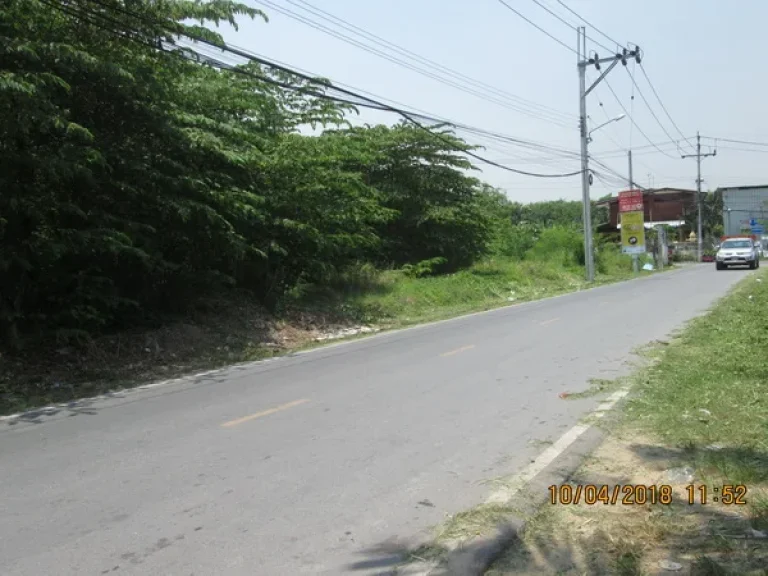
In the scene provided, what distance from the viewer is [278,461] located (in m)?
5.77

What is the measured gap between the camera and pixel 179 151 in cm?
1247

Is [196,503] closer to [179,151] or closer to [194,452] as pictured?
[194,452]

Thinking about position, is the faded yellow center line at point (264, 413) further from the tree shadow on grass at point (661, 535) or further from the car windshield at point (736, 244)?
the car windshield at point (736, 244)

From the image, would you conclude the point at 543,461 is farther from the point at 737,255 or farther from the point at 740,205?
the point at 740,205

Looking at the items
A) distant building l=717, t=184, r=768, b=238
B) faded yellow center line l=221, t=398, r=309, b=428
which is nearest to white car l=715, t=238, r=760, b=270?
faded yellow center line l=221, t=398, r=309, b=428

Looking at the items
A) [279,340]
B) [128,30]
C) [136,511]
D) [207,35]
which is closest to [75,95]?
[128,30]

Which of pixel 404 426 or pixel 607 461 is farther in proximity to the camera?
pixel 404 426

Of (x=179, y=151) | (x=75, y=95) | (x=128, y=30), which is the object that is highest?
(x=128, y=30)

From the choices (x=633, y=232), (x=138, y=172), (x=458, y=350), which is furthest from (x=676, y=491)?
(x=633, y=232)

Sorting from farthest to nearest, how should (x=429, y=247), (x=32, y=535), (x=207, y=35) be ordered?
1. (x=429, y=247)
2. (x=207, y=35)
3. (x=32, y=535)

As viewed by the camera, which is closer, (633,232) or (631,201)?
(633,232)

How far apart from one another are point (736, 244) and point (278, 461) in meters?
39.2

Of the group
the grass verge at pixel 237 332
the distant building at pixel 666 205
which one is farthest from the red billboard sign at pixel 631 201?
the distant building at pixel 666 205

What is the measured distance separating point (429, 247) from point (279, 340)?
1497 centimetres
